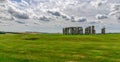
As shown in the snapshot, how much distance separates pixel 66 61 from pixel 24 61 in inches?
338

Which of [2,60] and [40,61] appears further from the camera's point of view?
[40,61]

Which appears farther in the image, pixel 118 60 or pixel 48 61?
pixel 118 60

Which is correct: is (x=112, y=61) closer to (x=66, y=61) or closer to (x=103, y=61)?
(x=103, y=61)

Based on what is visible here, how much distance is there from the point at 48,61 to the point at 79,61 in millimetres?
6194

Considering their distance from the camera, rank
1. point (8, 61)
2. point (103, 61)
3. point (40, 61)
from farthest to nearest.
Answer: point (103, 61) < point (40, 61) < point (8, 61)

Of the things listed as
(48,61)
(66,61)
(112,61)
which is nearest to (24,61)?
(48,61)

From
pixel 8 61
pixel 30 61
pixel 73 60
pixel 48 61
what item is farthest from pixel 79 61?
pixel 8 61

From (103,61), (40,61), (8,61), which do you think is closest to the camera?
(8,61)

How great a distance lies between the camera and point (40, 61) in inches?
2183

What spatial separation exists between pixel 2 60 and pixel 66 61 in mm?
12456

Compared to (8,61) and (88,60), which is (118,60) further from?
(8,61)

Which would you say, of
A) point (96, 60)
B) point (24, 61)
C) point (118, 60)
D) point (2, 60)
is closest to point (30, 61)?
point (24, 61)

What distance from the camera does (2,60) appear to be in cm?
5178

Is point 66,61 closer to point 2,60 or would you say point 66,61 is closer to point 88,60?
point 88,60
